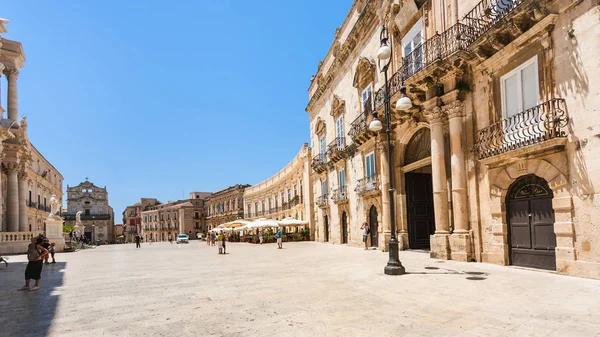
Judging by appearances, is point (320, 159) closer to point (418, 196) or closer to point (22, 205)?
point (418, 196)

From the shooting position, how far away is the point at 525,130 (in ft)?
32.6

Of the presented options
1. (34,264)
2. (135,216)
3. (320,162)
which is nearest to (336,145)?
(320,162)

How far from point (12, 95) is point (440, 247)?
117ft

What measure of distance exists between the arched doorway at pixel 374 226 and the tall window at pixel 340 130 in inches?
227

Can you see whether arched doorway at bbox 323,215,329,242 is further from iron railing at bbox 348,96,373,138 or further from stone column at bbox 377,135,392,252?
stone column at bbox 377,135,392,252

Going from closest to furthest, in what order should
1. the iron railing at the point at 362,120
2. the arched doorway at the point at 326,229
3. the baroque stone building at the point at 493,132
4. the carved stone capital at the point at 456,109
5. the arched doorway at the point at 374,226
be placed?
the baroque stone building at the point at 493,132 < the carved stone capital at the point at 456,109 < the iron railing at the point at 362,120 < the arched doorway at the point at 374,226 < the arched doorway at the point at 326,229

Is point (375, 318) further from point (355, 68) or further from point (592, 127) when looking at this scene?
point (355, 68)

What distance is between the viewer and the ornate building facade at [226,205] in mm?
66131

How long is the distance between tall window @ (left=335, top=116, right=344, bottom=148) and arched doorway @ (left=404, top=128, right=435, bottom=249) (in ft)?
25.8

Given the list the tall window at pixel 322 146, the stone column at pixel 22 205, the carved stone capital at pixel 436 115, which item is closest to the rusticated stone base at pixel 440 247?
the carved stone capital at pixel 436 115

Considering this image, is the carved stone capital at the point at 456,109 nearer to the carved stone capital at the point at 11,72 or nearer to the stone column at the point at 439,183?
the stone column at the point at 439,183

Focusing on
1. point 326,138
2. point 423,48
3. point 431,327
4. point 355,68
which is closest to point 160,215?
point 326,138

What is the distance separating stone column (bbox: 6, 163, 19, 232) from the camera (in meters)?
29.7

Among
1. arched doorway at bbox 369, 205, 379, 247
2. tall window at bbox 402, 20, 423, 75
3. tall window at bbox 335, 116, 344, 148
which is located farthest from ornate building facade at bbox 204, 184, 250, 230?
tall window at bbox 402, 20, 423, 75
